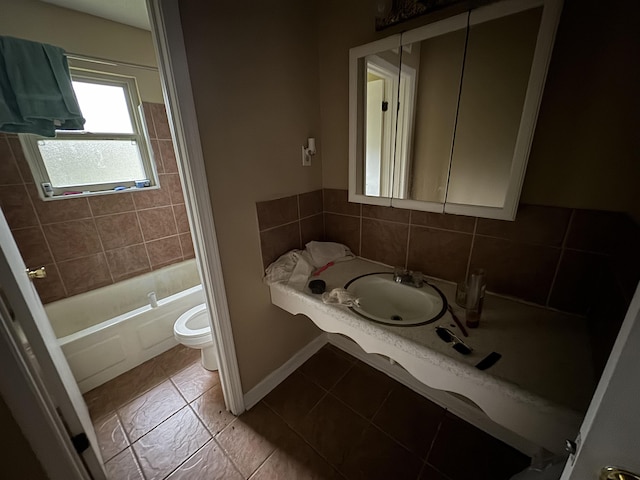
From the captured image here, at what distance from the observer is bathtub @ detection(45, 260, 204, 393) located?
Result: 161 centimetres

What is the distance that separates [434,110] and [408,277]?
0.80 meters

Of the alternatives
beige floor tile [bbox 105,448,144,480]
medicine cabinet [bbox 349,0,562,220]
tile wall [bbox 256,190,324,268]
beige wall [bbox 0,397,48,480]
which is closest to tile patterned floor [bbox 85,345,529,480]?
beige floor tile [bbox 105,448,144,480]

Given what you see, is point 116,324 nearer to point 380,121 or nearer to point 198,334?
point 198,334

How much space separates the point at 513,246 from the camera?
1031 millimetres

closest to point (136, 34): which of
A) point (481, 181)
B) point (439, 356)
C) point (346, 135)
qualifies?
point (346, 135)

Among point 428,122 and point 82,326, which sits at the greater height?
point 428,122

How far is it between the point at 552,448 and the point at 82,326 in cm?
294

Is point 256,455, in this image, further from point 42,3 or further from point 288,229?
point 42,3

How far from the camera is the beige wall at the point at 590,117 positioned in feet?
2.43

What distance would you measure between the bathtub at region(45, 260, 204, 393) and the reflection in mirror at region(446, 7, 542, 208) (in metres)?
2.14

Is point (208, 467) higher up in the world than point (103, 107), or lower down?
lower down

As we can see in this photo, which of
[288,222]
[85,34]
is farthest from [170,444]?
[85,34]

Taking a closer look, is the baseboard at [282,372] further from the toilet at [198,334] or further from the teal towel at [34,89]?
the teal towel at [34,89]

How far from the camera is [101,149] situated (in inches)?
79.6
